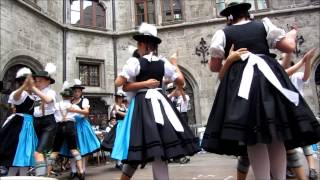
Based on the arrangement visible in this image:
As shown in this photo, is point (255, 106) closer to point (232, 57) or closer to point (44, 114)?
point (232, 57)

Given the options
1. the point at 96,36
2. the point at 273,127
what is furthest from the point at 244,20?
the point at 96,36

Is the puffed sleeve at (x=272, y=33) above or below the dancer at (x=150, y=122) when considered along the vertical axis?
above

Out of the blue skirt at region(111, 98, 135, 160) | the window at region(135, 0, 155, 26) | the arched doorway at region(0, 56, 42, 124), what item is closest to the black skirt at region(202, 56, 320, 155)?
the blue skirt at region(111, 98, 135, 160)

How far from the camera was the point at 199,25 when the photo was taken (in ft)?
46.9

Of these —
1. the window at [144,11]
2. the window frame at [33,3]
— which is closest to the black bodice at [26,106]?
the window frame at [33,3]

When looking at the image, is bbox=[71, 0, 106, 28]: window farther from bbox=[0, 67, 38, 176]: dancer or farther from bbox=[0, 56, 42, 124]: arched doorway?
bbox=[0, 67, 38, 176]: dancer

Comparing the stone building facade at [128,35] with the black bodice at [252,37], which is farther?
the stone building facade at [128,35]

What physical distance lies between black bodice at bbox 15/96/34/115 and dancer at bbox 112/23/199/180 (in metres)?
1.97

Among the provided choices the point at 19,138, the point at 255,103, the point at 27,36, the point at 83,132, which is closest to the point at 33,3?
the point at 27,36

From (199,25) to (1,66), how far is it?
26.1ft

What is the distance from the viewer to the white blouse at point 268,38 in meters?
2.69

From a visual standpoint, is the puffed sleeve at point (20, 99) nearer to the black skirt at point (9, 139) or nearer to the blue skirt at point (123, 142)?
the black skirt at point (9, 139)

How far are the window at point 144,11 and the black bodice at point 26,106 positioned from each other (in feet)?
36.5

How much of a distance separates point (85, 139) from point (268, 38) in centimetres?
450
